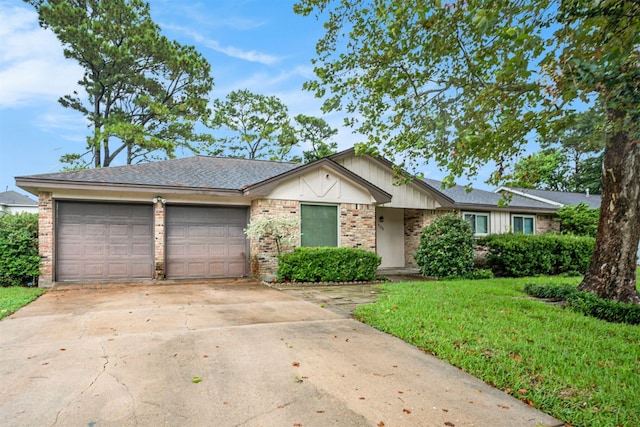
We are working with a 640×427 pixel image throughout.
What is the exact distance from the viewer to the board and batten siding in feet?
44.1

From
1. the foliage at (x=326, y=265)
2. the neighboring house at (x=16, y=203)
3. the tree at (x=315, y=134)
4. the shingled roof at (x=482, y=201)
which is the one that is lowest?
the foliage at (x=326, y=265)

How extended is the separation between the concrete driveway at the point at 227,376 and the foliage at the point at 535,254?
28.4ft

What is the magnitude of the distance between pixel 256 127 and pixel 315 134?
479 cm

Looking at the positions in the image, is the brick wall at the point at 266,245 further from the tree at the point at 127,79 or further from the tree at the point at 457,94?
the tree at the point at 127,79

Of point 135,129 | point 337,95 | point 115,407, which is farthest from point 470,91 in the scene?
point 135,129

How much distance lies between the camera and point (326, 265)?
10.3m

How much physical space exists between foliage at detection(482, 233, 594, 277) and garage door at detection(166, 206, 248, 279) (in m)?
8.33

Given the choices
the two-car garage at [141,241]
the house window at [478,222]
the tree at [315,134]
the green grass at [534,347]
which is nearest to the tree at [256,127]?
the tree at [315,134]

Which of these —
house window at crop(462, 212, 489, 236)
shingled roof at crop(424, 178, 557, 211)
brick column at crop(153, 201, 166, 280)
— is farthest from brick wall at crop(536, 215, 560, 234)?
brick column at crop(153, 201, 166, 280)

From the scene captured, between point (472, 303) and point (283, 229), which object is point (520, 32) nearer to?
point (472, 303)

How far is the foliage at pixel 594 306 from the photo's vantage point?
249 inches

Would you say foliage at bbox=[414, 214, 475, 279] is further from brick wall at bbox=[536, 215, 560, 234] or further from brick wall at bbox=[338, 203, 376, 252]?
brick wall at bbox=[536, 215, 560, 234]

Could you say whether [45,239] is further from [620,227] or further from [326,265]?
[620,227]

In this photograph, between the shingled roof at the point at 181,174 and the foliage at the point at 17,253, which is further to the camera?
the shingled roof at the point at 181,174
